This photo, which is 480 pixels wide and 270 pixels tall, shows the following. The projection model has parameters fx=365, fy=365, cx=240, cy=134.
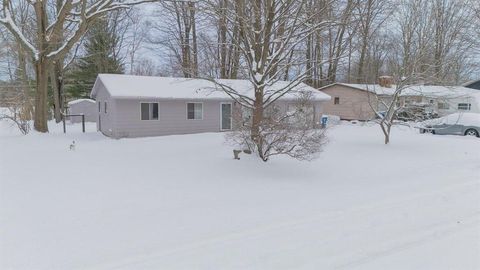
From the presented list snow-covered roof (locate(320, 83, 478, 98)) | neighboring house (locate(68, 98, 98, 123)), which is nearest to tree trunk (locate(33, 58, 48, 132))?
neighboring house (locate(68, 98, 98, 123))

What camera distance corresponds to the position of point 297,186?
739cm

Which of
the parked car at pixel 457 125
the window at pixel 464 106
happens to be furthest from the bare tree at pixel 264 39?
the window at pixel 464 106

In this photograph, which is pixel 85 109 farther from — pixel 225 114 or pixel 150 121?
pixel 225 114

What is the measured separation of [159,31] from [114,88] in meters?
13.1

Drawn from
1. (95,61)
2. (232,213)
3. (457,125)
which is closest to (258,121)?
(232,213)

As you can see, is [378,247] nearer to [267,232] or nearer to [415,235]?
[415,235]

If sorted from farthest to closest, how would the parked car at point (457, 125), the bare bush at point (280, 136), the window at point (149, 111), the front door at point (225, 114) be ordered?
1. the front door at point (225, 114)
2. the parked car at point (457, 125)
3. the window at point (149, 111)
4. the bare bush at point (280, 136)

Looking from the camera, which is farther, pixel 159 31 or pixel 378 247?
pixel 159 31

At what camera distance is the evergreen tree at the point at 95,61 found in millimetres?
28016

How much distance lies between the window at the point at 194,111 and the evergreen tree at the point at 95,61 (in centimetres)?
1298

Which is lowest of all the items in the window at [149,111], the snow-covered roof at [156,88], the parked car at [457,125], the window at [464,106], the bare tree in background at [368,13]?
the parked car at [457,125]

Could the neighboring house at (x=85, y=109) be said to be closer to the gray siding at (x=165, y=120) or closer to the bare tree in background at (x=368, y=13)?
the gray siding at (x=165, y=120)

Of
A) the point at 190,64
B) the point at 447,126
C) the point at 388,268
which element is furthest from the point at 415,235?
the point at 447,126

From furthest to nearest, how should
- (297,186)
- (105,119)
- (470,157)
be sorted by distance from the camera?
1. (105,119)
2. (470,157)
3. (297,186)
